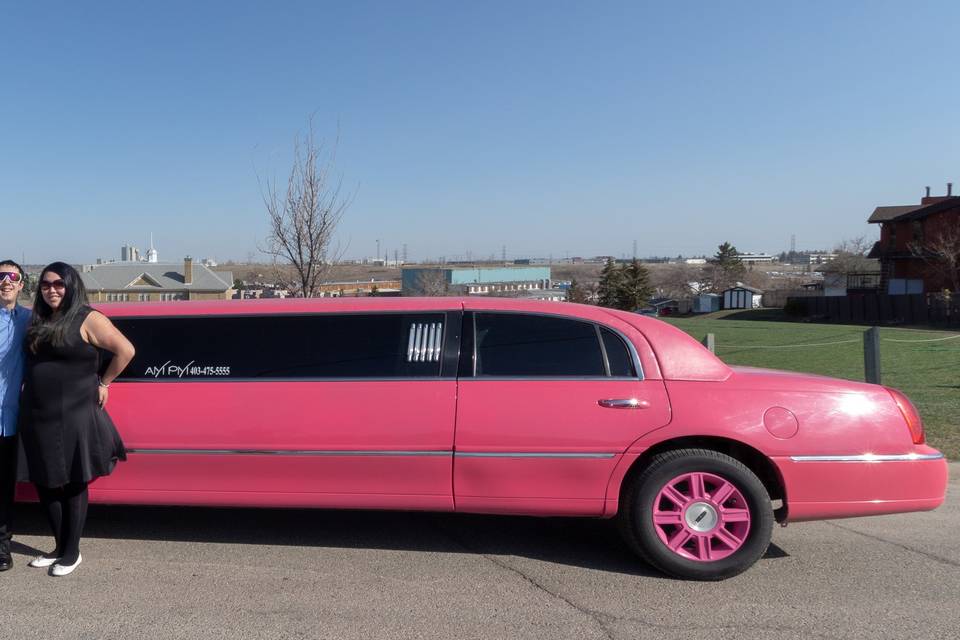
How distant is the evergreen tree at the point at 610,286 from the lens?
62469mm

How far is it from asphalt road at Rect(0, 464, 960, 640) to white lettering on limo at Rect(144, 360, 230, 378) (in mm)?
1038

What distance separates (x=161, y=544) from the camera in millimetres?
4648

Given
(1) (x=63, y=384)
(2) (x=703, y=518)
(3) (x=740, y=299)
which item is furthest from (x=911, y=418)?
(3) (x=740, y=299)

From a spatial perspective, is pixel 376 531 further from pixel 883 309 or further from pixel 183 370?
pixel 883 309

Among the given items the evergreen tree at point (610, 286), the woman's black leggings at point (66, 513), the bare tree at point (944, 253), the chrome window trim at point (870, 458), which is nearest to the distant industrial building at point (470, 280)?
the evergreen tree at point (610, 286)

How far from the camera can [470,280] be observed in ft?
270

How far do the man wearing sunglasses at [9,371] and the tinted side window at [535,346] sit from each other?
2.39 meters

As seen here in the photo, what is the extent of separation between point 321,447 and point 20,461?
1.53 metres

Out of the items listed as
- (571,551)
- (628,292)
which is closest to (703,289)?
(628,292)

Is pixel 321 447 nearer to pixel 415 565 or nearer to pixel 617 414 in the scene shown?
pixel 415 565

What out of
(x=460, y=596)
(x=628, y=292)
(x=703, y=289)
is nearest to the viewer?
(x=460, y=596)

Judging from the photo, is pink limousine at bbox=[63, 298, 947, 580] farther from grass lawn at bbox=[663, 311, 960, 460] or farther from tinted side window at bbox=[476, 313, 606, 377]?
grass lawn at bbox=[663, 311, 960, 460]

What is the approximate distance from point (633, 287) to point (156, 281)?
119 ft

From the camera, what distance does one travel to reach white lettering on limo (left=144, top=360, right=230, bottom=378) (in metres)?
4.40
